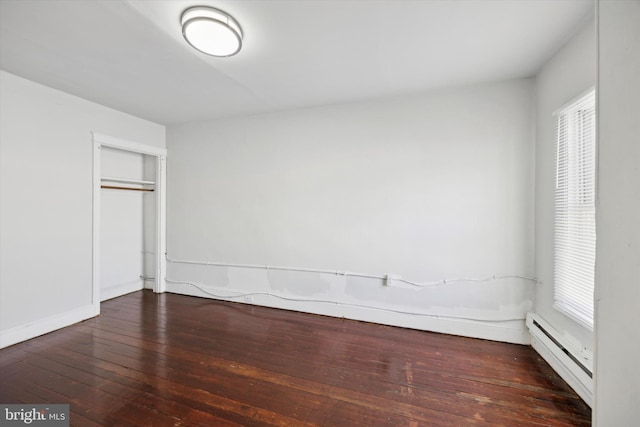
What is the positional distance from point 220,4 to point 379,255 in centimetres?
258

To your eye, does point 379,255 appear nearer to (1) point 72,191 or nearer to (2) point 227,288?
(2) point 227,288

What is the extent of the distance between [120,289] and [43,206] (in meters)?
1.67

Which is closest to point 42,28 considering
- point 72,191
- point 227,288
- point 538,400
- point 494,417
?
point 72,191

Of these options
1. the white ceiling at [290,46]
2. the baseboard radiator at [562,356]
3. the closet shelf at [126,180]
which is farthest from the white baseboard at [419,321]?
the white ceiling at [290,46]

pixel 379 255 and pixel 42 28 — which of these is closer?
pixel 42 28

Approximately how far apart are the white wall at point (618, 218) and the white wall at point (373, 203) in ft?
7.05

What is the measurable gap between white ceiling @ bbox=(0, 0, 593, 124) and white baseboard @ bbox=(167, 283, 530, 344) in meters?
2.41

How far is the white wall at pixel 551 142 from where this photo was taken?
1787mm

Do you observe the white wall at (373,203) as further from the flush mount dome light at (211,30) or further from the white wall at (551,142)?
the flush mount dome light at (211,30)

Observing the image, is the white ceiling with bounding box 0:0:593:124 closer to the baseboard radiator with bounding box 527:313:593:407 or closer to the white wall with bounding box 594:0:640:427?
the white wall with bounding box 594:0:640:427

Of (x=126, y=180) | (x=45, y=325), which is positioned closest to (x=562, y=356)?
(x=45, y=325)

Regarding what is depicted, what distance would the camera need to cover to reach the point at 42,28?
181cm

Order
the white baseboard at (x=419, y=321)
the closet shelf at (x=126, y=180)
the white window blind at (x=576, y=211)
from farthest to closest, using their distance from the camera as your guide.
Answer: the closet shelf at (x=126, y=180) → the white baseboard at (x=419, y=321) → the white window blind at (x=576, y=211)

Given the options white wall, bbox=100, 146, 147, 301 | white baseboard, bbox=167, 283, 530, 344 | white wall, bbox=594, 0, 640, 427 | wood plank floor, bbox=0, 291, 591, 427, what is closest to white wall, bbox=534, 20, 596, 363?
white baseboard, bbox=167, 283, 530, 344
